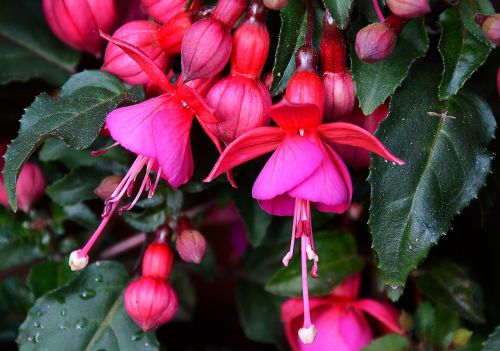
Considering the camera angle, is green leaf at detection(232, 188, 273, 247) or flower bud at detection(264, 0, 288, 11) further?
green leaf at detection(232, 188, 273, 247)

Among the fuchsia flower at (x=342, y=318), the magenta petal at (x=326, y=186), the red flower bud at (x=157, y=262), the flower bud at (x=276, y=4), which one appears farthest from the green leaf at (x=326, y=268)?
the flower bud at (x=276, y=4)

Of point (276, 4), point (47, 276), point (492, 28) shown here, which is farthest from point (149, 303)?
point (492, 28)

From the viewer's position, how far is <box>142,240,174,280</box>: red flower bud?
2.64 feet

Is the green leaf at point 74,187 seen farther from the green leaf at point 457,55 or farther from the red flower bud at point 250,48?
the green leaf at point 457,55

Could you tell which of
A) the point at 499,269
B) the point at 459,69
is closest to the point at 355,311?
the point at 459,69

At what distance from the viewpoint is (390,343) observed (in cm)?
83

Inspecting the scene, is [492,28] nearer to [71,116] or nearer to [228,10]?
[228,10]

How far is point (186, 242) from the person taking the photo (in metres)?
0.79

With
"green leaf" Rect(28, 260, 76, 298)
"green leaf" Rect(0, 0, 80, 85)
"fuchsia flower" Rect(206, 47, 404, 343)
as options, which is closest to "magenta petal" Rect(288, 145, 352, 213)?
"fuchsia flower" Rect(206, 47, 404, 343)

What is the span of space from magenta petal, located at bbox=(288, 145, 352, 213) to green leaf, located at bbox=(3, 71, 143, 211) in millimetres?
213

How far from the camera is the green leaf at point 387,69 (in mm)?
671

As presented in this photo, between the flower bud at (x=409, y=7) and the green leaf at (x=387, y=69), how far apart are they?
0.07 meters

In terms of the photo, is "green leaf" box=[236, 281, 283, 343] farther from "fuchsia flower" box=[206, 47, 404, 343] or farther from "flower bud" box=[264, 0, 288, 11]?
"flower bud" box=[264, 0, 288, 11]

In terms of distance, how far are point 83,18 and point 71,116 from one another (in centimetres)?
18
